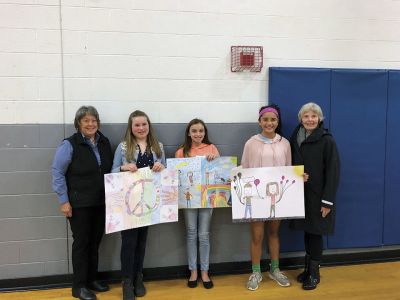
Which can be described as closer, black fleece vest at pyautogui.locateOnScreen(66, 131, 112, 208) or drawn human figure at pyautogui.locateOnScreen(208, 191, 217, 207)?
black fleece vest at pyautogui.locateOnScreen(66, 131, 112, 208)

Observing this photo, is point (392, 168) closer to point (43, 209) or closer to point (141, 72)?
point (141, 72)

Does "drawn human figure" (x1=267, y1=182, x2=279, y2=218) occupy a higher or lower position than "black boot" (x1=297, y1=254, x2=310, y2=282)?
higher

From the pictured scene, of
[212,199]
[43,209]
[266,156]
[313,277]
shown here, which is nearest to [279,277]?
[313,277]

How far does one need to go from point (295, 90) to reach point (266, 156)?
2.35ft

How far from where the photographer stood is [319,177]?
3008 millimetres

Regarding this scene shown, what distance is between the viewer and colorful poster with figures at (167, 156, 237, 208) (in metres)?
2.99

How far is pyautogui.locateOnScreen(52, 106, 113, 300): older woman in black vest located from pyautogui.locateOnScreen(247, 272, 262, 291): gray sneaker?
126 centimetres

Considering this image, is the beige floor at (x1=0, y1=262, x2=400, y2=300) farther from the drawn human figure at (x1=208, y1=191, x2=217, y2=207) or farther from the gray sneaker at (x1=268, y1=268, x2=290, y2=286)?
the drawn human figure at (x1=208, y1=191, x2=217, y2=207)

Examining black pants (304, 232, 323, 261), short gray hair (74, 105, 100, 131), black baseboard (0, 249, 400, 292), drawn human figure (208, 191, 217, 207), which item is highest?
short gray hair (74, 105, 100, 131)

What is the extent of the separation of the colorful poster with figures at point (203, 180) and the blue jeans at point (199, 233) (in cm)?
10

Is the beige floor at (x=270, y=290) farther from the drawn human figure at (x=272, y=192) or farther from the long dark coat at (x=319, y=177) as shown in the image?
the drawn human figure at (x=272, y=192)

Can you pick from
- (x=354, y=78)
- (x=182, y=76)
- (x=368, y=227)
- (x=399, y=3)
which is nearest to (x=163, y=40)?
(x=182, y=76)

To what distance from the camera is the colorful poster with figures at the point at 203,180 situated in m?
2.99

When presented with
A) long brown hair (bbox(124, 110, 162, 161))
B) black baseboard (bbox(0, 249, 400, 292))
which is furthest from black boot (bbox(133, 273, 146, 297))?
long brown hair (bbox(124, 110, 162, 161))
